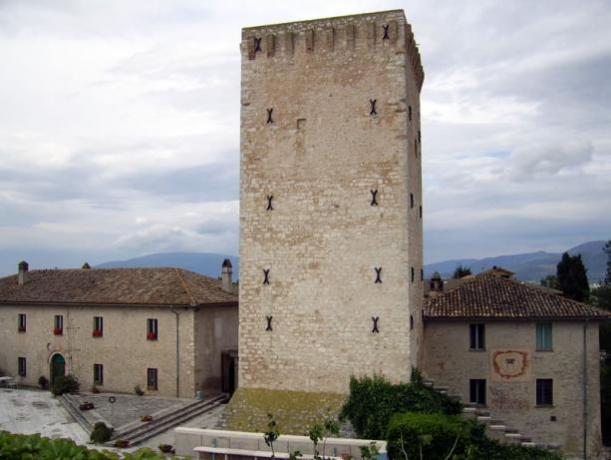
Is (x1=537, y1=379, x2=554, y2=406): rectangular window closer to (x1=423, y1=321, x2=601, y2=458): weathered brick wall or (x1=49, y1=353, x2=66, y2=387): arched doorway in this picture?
(x1=423, y1=321, x2=601, y2=458): weathered brick wall

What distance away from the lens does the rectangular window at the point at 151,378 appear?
107 ft

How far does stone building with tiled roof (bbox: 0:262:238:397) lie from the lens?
32.1 metres

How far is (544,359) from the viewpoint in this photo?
87.9 ft

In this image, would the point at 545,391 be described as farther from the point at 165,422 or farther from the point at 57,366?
the point at 57,366

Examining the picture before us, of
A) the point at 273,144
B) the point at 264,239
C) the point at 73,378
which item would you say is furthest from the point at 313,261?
the point at 73,378

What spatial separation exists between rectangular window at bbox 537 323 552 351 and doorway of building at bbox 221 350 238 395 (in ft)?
51.2

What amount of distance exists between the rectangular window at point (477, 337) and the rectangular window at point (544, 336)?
232 cm

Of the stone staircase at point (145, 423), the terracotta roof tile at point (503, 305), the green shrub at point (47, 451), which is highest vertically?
the terracotta roof tile at point (503, 305)

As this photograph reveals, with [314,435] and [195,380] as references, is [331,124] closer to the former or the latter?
[314,435]

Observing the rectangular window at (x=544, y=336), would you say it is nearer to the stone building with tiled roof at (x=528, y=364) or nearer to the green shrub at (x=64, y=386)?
the stone building with tiled roof at (x=528, y=364)

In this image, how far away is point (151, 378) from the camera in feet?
107

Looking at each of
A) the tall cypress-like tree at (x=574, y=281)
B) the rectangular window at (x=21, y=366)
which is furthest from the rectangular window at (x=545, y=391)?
the rectangular window at (x=21, y=366)

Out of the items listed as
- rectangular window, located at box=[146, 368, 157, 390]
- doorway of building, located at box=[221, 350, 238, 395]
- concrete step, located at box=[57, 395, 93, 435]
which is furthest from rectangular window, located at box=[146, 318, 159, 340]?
concrete step, located at box=[57, 395, 93, 435]

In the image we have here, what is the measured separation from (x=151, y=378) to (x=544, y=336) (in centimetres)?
1953
